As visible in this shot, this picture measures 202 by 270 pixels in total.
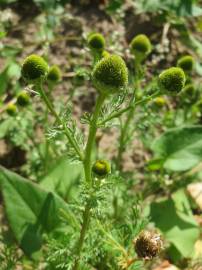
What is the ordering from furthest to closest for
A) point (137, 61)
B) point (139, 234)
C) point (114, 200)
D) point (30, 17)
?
point (30, 17)
point (114, 200)
point (137, 61)
point (139, 234)

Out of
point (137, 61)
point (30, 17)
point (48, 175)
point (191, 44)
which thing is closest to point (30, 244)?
point (48, 175)

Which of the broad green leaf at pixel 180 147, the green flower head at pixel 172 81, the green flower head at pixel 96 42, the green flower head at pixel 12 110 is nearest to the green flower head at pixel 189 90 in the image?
the broad green leaf at pixel 180 147

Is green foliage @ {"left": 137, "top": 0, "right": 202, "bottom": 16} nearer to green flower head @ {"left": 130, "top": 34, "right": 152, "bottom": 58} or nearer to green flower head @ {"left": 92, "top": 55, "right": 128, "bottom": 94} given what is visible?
green flower head @ {"left": 130, "top": 34, "right": 152, "bottom": 58}

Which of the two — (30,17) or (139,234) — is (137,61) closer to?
(139,234)

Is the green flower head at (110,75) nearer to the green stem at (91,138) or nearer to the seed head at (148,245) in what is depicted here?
the green stem at (91,138)

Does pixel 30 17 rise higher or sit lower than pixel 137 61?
higher

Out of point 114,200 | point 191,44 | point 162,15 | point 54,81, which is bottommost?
point 114,200
